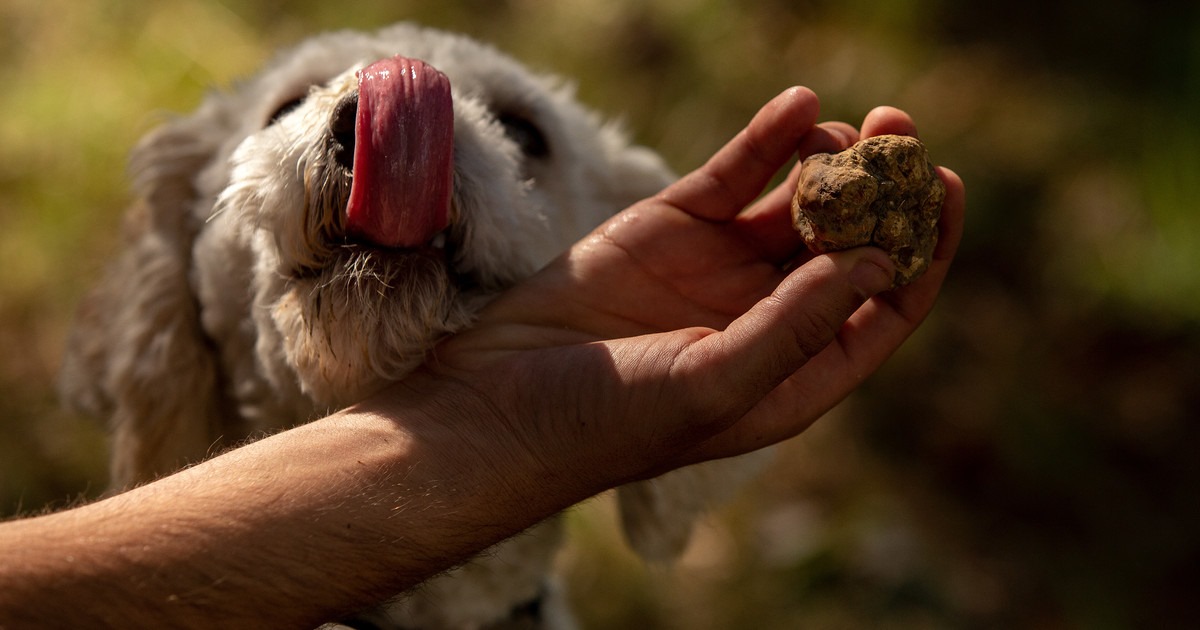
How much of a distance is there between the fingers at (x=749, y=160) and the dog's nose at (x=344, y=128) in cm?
60

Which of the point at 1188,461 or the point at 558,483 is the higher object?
the point at 558,483

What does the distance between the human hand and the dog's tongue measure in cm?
26

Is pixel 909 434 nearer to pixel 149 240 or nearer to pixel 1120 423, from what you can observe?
pixel 1120 423

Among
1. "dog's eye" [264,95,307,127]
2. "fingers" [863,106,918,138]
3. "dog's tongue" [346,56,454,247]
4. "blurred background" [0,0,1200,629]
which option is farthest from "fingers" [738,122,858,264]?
"blurred background" [0,0,1200,629]

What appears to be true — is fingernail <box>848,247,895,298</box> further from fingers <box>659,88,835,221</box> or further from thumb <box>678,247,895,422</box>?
fingers <box>659,88,835,221</box>

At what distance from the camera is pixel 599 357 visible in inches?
58.9

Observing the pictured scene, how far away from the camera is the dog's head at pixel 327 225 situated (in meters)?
1.42

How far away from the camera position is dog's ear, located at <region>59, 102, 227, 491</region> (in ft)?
6.70

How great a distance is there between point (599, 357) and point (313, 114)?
572mm

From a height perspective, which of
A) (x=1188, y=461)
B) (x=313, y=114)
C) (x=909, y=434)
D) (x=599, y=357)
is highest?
(x=313, y=114)

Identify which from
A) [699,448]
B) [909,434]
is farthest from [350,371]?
[909,434]

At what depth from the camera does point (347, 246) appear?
1.45 meters

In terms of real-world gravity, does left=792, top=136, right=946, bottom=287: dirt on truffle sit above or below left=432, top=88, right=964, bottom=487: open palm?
above

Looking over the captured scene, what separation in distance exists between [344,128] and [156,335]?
89 cm
